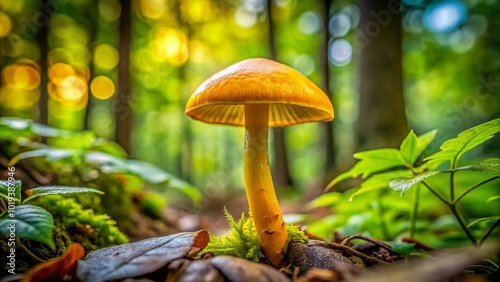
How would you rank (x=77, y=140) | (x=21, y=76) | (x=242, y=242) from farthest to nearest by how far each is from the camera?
(x=21, y=76) → (x=77, y=140) → (x=242, y=242)

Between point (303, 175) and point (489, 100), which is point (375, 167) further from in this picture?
point (303, 175)

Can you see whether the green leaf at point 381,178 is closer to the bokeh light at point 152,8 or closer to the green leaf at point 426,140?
the green leaf at point 426,140

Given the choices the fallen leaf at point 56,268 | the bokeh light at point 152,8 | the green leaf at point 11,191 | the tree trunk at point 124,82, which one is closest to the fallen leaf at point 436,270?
the fallen leaf at point 56,268

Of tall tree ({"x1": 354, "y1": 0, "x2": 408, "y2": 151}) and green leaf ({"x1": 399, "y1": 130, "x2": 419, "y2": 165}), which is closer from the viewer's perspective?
green leaf ({"x1": 399, "y1": 130, "x2": 419, "y2": 165})

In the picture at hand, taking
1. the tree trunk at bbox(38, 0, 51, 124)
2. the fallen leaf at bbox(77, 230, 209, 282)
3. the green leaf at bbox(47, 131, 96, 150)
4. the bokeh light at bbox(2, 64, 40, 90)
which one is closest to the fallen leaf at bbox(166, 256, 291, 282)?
the fallen leaf at bbox(77, 230, 209, 282)

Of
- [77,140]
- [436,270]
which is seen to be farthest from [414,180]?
[77,140]

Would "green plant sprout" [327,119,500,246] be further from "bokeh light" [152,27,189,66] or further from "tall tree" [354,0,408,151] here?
"bokeh light" [152,27,189,66]

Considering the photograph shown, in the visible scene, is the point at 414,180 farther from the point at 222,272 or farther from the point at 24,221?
the point at 24,221
